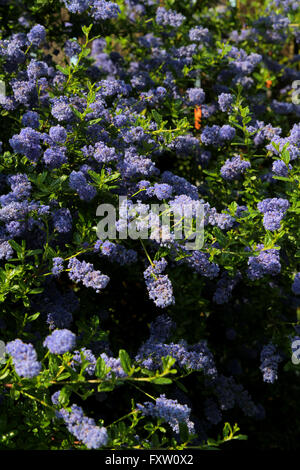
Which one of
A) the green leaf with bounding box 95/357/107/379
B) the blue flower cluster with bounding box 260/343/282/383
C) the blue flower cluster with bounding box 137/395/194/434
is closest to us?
the green leaf with bounding box 95/357/107/379

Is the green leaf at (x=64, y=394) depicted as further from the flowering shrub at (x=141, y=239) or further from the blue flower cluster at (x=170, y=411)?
the blue flower cluster at (x=170, y=411)

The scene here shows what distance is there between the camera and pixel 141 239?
2.59m

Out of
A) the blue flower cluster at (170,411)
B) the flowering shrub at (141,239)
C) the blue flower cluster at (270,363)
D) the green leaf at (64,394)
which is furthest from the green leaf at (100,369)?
the blue flower cluster at (270,363)

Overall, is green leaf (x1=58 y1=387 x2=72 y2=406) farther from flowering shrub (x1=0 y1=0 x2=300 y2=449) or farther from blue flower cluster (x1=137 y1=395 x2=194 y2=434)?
blue flower cluster (x1=137 y1=395 x2=194 y2=434)

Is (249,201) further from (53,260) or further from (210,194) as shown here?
(53,260)

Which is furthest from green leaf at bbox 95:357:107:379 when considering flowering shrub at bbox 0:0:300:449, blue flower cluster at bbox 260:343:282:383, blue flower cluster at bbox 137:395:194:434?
blue flower cluster at bbox 260:343:282:383


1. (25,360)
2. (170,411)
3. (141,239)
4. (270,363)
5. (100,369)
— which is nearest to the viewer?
(25,360)

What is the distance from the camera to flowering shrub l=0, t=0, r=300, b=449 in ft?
→ 7.38

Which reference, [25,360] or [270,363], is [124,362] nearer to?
[25,360]

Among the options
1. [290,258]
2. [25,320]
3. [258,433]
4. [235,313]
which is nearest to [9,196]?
[25,320]

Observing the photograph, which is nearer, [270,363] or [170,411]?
[170,411]

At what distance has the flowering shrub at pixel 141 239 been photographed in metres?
2.25

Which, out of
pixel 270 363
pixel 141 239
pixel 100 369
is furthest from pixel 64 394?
pixel 270 363

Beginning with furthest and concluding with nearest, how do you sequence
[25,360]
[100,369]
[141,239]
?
[141,239]
[100,369]
[25,360]
